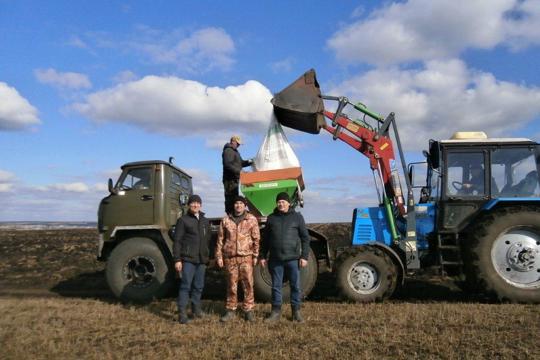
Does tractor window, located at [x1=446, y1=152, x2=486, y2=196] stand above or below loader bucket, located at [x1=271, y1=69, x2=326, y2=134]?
below

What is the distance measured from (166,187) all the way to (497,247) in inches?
229

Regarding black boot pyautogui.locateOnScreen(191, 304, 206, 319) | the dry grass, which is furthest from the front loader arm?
black boot pyautogui.locateOnScreen(191, 304, 206, 319)

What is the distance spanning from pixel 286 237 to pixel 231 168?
7.46ft

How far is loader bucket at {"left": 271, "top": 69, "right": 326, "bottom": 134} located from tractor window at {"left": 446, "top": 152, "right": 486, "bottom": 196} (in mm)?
2382

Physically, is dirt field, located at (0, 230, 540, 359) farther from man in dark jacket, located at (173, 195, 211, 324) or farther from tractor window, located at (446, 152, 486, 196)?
tractor window, located at (446, 152, 486, 196)

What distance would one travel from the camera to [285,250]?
21.7 feet

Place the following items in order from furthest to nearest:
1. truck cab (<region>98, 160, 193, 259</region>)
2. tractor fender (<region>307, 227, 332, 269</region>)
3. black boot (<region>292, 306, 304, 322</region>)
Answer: truck cab (<region>98, 160, 193, 259</region>) < tractor fender (<region>307, 227, 332, 269</region>) < black boot (<region>292, 306, 304, 322</region>)

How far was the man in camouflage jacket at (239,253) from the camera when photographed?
678 cm

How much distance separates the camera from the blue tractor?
760 centimetres

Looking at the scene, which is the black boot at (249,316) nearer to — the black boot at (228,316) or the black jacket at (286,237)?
the black boot at (228,316)

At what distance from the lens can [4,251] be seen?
18562 mm

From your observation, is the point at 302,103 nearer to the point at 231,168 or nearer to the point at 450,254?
the point at 231,168

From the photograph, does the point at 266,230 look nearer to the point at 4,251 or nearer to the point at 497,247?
the point at 497,247

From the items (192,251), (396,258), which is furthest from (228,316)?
(396,258)
